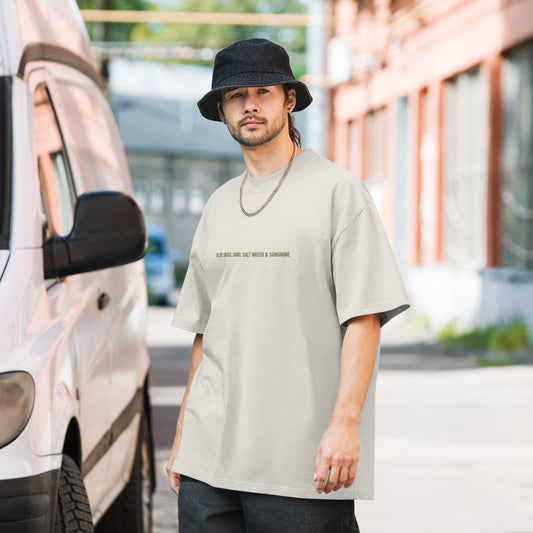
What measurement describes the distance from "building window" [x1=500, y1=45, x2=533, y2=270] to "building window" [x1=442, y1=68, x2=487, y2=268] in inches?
23.0

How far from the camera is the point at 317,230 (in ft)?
9.89

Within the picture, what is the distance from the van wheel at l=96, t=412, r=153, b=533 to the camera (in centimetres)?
532

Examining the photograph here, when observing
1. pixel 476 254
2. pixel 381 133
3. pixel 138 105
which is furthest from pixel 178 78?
pixel 476 254

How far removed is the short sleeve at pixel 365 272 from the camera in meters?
2.96

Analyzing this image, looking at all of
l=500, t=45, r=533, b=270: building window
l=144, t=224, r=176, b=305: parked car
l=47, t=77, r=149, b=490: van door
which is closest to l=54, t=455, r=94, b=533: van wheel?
l=47, t=77, r=149, b=490: van door

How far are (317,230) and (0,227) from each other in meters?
1.07

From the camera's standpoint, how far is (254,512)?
119 inches

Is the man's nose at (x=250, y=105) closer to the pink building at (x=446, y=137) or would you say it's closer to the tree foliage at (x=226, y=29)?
the pink building at (x=446, y=137)

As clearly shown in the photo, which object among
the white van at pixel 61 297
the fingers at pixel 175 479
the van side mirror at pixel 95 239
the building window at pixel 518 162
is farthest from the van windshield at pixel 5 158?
the building window at pixel 518 162

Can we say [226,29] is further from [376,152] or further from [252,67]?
[252,67]

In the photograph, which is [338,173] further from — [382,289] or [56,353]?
[56,353]

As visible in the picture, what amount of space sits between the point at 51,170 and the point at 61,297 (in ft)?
2.11

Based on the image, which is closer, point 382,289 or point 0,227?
point 382,289

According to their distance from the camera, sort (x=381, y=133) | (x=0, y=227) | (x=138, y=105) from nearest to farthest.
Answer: (x=0, y=227), (x=381, y=133), (x=138, y=105)
